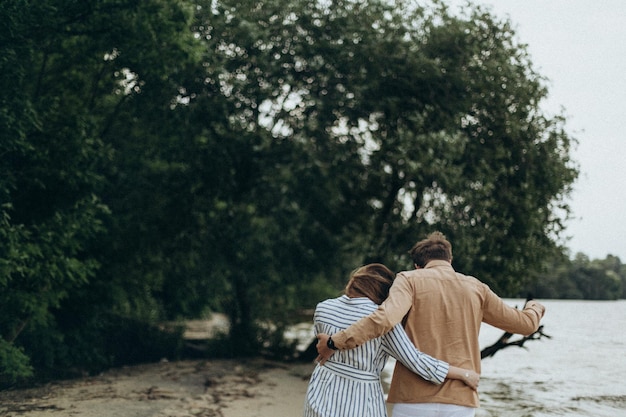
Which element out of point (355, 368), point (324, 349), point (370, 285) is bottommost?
point (355, 368)

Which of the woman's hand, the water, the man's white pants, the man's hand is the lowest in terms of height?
the water

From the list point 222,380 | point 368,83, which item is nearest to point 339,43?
point 368,83

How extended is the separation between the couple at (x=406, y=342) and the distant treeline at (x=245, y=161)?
8.85m

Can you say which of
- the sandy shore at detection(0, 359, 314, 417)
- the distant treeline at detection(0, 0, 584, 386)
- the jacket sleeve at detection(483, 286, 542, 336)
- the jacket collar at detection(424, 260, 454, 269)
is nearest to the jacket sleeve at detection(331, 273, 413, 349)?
the jacket collar at detection(424, 260, 454, 269)

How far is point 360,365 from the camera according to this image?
14.7 feet

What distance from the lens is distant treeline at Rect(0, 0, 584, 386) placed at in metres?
13.1

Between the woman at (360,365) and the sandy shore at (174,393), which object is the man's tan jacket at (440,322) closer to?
the woman at (360,365)

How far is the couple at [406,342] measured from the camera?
4348 mm

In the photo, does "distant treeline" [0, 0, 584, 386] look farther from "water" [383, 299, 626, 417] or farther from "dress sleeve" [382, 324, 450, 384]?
"dress sleeve" [382, 324, 450, 384]

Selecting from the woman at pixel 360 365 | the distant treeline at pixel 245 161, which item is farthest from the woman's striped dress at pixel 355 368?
the distant treeline at pixel 245 161

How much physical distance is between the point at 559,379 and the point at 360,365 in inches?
779

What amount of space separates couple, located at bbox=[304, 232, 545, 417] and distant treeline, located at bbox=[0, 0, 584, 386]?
29.0 feet

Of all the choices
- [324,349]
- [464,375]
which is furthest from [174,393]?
[464,375]

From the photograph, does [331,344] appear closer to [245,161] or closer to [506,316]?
[506,316]
